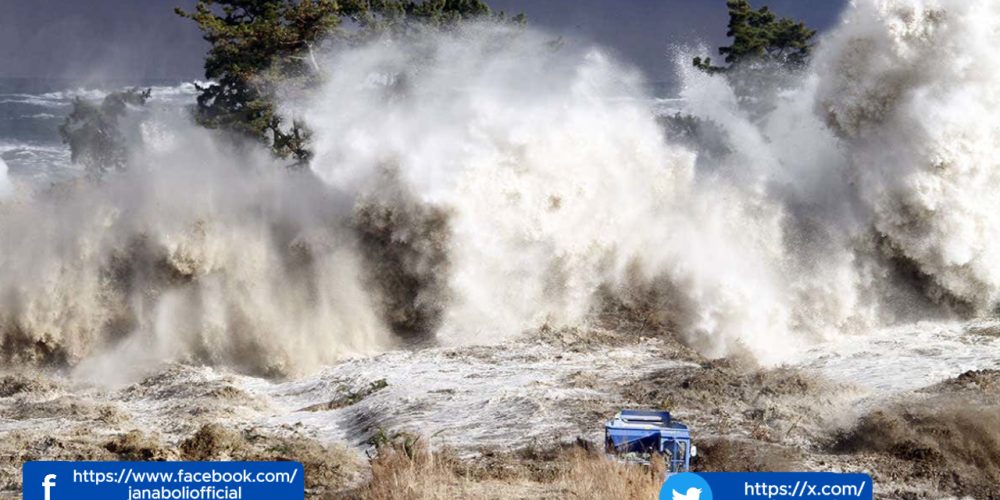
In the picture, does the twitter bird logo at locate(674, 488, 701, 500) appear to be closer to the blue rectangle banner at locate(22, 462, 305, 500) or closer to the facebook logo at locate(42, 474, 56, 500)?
the blue rectangle banner at locate(22, 462, 305, 500)

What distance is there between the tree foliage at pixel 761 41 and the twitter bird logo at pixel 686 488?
40367 millimetres

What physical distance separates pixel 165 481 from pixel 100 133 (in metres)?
52.2

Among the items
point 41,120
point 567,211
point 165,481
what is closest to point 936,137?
point 567,211

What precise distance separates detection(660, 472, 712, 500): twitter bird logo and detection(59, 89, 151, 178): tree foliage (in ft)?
165

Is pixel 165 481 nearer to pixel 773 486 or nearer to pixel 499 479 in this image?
pixel 773 486

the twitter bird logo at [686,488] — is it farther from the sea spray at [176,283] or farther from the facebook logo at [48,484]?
the sea spray at [176,283]

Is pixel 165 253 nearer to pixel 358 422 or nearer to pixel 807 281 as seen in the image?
pixel 358 422

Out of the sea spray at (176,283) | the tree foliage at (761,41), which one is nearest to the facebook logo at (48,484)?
the sea spray at (176,283)

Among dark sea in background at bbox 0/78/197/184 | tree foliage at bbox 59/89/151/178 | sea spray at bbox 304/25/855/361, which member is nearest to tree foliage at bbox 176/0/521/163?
sea spray at bbox 304/25/855/361

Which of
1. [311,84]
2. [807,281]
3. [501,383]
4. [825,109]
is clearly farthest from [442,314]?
[311,84]

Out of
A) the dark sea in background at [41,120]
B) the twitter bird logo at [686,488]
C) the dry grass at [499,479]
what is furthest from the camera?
the dark sea in background at [41,120]

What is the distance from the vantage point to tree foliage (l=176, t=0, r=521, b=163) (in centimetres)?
A: 3884

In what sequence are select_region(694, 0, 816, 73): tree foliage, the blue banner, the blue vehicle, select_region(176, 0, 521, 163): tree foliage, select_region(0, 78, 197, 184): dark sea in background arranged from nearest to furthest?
the blue banner
the blue vehicle
select_region(176, 0, 521, 163): tree foliage
select_region(694, 0, 816, 73): tree foliage
select_region(0, 78, 197, 184): dark sea in background

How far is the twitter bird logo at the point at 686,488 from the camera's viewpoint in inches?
384
